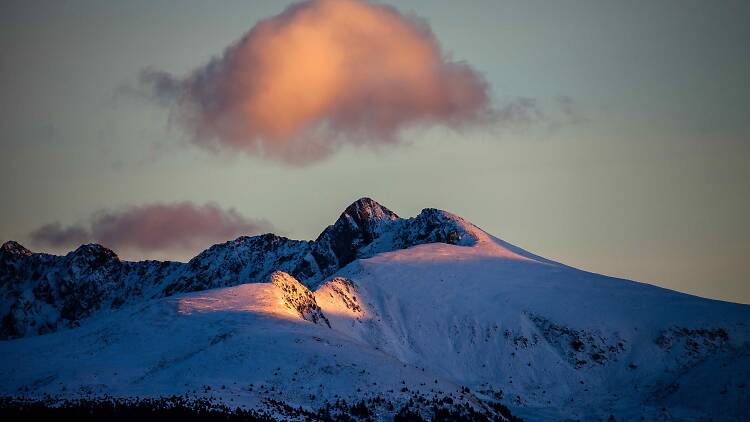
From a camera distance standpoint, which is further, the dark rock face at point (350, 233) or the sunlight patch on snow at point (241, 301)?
the dark rock face at point (350, 233)

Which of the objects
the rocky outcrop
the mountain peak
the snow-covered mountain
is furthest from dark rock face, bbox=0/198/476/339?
the rocky outcrop

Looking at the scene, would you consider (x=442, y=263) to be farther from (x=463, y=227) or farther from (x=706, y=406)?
(x=706, y=406)

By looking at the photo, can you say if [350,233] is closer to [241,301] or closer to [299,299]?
[299,299]

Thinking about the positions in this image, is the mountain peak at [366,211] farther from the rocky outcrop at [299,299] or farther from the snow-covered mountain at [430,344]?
the rocky outcrop at [299,299]

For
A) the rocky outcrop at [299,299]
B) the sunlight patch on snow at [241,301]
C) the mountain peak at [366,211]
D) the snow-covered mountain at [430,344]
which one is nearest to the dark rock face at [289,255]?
the mountain peak at [366,211]

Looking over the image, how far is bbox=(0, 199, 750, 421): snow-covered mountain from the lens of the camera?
7500 centimetres

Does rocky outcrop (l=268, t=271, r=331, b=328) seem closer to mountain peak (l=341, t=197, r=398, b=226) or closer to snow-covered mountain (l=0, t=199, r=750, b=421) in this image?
snow-covered mountain (l=0, t=199, r=750, b=421)

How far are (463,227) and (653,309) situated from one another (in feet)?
139

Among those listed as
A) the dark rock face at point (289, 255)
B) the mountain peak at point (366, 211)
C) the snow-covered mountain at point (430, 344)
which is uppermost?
the mountain peak at point (366, 211)

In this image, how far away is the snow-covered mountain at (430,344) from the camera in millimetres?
75000

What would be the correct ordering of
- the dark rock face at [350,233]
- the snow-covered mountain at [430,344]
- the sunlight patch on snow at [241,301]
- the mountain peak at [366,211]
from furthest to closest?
the mountain peak at [366,211] → the dark rock face at [350,233] → the sunlight patch on snow at [241,301] → the snow-covered mountain at [430,344]

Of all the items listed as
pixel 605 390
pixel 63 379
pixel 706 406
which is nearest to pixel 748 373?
pixel 706 406

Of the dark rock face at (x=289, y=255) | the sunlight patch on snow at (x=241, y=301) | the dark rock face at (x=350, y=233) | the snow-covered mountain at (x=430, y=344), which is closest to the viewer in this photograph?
the snow-covered mountain at (x=430, y=344)

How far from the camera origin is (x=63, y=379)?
7400cm
